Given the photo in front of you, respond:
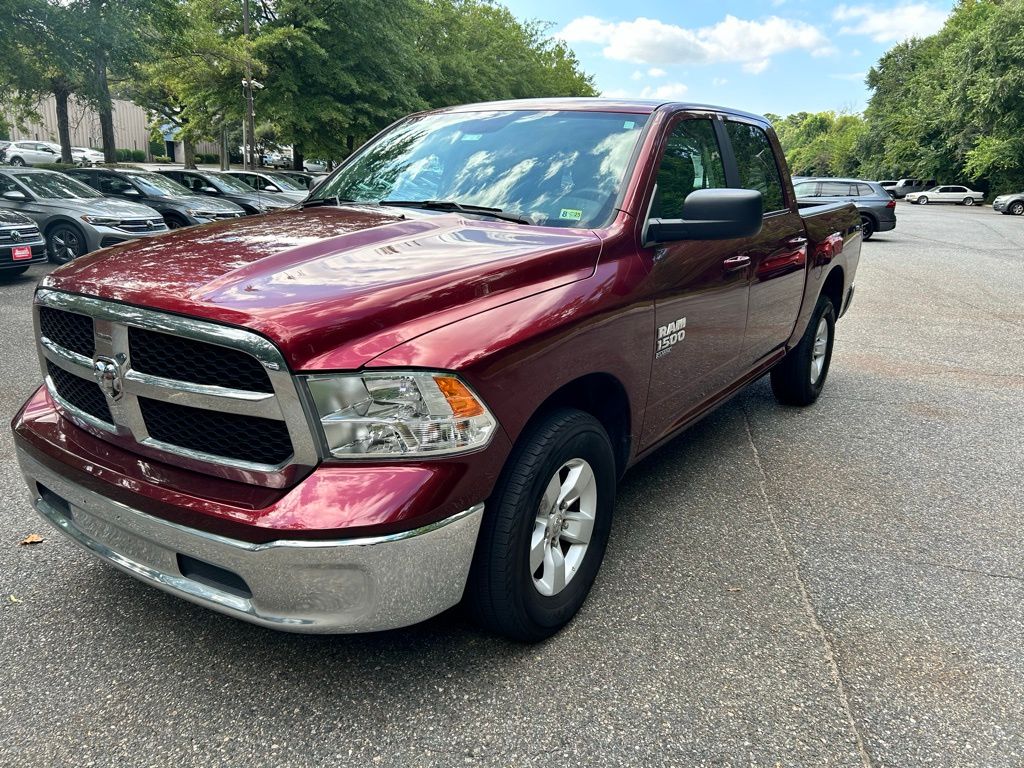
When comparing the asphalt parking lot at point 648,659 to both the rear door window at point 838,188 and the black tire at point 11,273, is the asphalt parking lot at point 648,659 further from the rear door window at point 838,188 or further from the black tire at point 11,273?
the rear door window at point 838,188

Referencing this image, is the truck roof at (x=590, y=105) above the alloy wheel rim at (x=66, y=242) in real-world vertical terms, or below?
above

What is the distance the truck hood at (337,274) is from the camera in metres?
1.99

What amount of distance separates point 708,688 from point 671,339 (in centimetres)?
137

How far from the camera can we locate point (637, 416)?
9.91 ft

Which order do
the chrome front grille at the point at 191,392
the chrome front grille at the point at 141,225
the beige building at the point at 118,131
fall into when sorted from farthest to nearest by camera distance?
the beige building at the point at 118,131 < the chrome front grille at the point at 141,225 < the chrome front grille at the point at 191,392

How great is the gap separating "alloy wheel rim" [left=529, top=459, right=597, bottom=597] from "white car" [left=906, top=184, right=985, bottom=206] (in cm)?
5277

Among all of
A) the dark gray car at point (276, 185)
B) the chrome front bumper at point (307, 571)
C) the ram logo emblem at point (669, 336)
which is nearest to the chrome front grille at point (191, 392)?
the chrome front bumper at point (307, 571)

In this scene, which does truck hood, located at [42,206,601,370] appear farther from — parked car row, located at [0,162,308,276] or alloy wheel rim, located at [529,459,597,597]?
parked car row, located at [0,162,308,276]

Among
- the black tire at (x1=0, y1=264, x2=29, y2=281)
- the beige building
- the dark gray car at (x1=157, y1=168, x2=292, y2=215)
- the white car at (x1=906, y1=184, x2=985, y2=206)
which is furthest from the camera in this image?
the beige building

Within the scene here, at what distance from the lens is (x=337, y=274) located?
225 cm

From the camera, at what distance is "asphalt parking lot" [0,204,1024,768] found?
2.17 m

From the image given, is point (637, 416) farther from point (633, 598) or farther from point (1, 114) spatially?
point (1, 114)

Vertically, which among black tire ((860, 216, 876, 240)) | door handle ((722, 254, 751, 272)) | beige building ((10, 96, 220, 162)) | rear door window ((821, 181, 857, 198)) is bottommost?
black tire ((860, 216, 876, 240))

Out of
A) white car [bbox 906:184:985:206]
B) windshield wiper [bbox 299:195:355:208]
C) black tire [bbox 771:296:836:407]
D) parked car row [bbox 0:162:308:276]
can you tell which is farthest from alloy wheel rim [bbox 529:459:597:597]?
white car [bbox 906:184:985:206]
